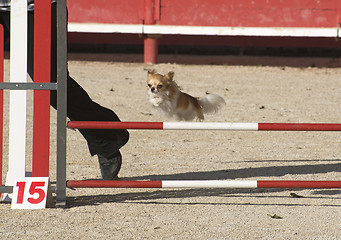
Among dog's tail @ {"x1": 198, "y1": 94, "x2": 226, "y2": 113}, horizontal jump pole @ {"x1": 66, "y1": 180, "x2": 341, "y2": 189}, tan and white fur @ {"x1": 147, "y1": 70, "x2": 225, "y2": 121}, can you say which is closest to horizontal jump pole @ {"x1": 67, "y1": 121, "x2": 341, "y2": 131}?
horizontal jump pole @ {"x1": 66, "y1": 180, "x2": 341, "y2": 189}

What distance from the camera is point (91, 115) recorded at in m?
4.89

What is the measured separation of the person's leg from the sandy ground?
22 centimetres

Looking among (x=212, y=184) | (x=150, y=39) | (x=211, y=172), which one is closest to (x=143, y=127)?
(x=212, y=184)

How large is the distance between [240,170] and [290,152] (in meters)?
1.02

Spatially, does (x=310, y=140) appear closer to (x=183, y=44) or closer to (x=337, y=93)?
(x=337, y=93)

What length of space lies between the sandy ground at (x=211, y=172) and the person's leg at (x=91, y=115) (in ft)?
0.73

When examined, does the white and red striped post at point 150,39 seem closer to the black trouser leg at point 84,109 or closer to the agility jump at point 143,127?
the black trouser leg at point 84,109

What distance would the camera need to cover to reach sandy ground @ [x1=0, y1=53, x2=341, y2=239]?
158 inches

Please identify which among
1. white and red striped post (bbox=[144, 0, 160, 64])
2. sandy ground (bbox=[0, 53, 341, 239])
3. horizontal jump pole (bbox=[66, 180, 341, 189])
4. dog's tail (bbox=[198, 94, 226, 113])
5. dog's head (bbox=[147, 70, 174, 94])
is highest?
white and red striped post (bbox=[144, 0, 160, 64])

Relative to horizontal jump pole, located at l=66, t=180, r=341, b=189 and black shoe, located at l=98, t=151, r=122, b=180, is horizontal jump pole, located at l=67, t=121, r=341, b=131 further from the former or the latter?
black shoe, located at l=98, t=151, r=122, b=180

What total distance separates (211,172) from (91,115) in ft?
4.03

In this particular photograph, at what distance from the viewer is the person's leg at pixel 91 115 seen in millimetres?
4559

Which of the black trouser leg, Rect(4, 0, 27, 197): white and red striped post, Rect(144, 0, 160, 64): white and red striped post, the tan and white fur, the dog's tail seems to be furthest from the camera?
Rect(144, 0, 160, 64): white and red striped post

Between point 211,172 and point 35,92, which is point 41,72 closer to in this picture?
point 35,92
